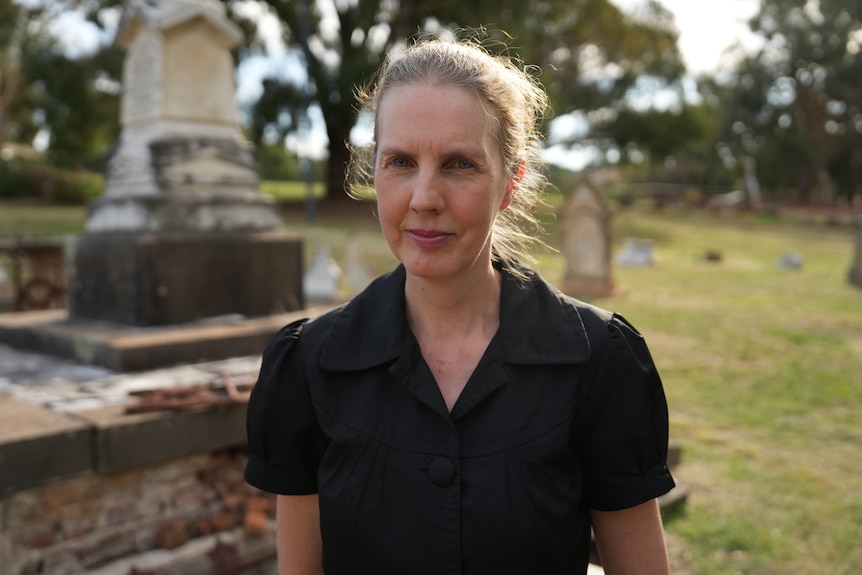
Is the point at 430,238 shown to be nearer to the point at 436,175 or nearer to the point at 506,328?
the point at 436,175

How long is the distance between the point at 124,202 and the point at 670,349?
6.16m

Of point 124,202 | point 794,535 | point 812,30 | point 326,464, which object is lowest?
point 794,535

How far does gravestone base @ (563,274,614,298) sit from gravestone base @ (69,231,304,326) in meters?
7.95

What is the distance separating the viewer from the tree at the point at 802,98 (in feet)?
124

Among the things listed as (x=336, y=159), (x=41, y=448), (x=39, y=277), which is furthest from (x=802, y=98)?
(x=41, y=448)

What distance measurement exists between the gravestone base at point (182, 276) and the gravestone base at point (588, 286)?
7952 millimetres

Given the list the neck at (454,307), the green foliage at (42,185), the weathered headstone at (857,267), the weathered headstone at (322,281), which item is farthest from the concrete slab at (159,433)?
the green foliage at (42,185)

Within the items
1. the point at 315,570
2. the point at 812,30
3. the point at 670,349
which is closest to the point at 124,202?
the point at 315,570

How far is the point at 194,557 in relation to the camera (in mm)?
3547

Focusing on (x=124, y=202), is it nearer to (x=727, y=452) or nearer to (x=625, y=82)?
(x=727, y=452)

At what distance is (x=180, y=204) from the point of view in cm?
553

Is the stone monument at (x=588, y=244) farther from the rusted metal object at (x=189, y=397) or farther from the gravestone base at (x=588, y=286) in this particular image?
the rusted metal object at (x=189, y=397)

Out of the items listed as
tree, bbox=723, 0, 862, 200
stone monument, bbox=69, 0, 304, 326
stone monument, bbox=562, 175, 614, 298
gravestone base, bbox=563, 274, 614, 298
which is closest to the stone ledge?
stone monument, bbox=69, 0, 304, 326

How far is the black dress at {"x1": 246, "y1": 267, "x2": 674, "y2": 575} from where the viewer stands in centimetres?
154
